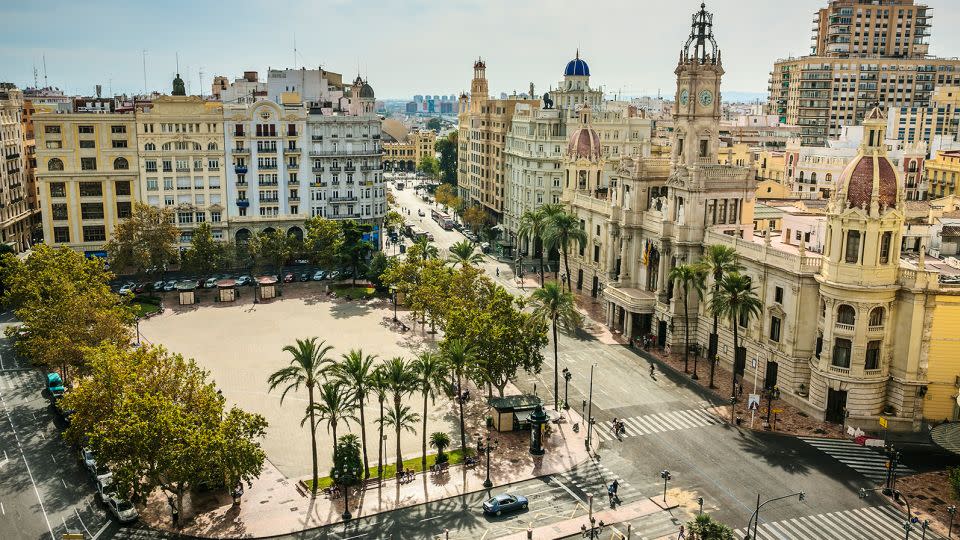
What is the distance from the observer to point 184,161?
139750 mm

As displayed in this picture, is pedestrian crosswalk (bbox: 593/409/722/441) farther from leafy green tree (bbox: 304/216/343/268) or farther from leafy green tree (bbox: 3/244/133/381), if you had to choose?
leafy green tree (bbox: 304/216/343/268)

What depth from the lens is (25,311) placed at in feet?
274

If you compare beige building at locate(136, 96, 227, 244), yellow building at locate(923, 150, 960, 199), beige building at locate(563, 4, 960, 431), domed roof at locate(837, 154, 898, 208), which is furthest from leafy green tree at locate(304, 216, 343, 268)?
yellow building at locate(923, 150, 960, 199)

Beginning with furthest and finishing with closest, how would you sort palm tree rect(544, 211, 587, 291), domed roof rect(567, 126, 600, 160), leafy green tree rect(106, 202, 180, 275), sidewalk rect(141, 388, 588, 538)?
1. domed roof rect(567, 126, 600, 160)
2. leafy green tree rect(106, 202, 180, 275)
3. palm tree rect(544, 211, 587, 291)
4. sidewalk rect(141, 388, 588, 538)

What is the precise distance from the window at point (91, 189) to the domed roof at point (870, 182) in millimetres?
115280

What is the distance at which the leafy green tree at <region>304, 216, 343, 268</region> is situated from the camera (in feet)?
422

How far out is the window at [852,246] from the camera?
249ft

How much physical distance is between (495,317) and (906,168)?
343ft

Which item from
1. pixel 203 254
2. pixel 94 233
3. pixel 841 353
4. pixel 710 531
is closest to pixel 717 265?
pixel 841 353

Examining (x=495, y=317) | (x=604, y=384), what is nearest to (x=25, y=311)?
(x=495, y=317)

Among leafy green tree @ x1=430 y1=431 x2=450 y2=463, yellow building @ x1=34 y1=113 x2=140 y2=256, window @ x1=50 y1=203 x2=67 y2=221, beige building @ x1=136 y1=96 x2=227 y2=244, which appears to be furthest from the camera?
beige building @ x1=136 y1=96 x2=227 y2=244

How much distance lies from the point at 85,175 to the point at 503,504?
4124 inches

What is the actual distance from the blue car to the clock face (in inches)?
2331

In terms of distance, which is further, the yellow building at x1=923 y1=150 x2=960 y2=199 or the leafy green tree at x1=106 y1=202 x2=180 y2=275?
the yellow building at x1=923 y1=150 x2=960 y2=199
